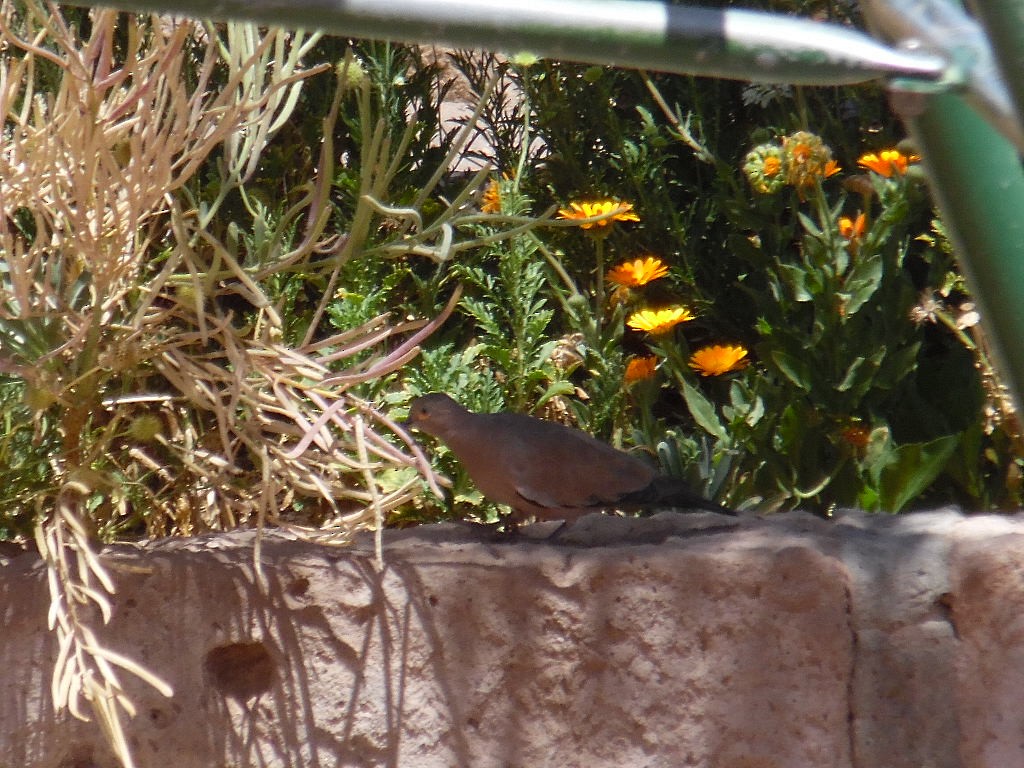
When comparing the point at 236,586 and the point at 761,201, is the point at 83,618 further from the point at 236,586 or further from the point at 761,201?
the point at 761,201

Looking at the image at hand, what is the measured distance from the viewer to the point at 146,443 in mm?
1913

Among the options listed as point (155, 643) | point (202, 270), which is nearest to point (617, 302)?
point (202, 270)

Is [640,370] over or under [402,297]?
under

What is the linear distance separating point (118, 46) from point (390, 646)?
1734 mm

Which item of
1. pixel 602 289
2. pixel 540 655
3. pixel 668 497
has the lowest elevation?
pixel 540 655

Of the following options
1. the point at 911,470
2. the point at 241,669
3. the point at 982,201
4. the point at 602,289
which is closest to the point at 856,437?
the point at 911,470

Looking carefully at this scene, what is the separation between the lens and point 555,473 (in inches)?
82.4

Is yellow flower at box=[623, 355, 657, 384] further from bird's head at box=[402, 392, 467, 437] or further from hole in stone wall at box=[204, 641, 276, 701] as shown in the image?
hole in stone wall at box=[204, 641, 276, 701]

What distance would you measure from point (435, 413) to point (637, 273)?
26.8 inches

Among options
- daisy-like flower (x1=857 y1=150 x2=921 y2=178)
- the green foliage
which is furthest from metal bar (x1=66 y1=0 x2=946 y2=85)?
daisy-like flower (x1=857 y1=150 x2=921 y2=178)

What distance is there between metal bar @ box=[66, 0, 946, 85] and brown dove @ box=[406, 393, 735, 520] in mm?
1620

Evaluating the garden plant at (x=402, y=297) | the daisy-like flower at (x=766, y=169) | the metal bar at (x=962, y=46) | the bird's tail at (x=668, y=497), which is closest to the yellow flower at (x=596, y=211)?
the garden plant at (x=402, y=297)

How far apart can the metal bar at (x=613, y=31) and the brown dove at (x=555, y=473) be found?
162 centimetres

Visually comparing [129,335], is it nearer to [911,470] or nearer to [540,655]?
[540,655]
